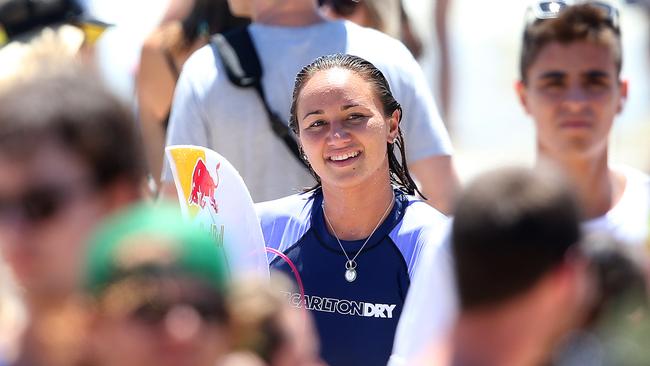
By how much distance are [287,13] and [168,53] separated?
29.3 inches

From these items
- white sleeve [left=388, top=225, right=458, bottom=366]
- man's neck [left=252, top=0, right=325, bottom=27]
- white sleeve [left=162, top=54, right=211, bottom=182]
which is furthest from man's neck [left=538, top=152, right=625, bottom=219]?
white sleeve [left=388, top=225, right=458, bottom=366]

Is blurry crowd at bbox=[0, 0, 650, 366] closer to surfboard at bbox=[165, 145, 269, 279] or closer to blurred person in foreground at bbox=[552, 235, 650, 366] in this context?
blurred person in foreground at bbox=[552, 235, 650, 366]

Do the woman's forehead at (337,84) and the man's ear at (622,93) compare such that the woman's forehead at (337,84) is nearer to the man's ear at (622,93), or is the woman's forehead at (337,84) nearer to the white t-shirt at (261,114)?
the white t-shirt at (261,114)

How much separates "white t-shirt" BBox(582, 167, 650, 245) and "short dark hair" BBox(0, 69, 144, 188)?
6.00ft

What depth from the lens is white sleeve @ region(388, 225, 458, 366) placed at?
242cm

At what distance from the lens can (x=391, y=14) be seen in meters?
6.12

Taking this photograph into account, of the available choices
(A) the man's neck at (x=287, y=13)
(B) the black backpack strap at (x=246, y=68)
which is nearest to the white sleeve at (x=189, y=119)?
(B) the black backpack strap at (x=246, y=68)

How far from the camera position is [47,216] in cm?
218

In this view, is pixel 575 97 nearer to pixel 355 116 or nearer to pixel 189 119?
pixel 355 116

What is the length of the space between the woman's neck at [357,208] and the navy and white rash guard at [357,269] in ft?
0.08

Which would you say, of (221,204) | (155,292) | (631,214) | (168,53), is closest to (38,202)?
(155,292)

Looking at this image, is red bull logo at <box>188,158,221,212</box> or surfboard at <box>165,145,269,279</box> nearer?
surfboard at <box>165,145,269,279</box>

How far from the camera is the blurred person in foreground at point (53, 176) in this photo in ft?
7.18

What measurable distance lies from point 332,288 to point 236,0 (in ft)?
4.96
